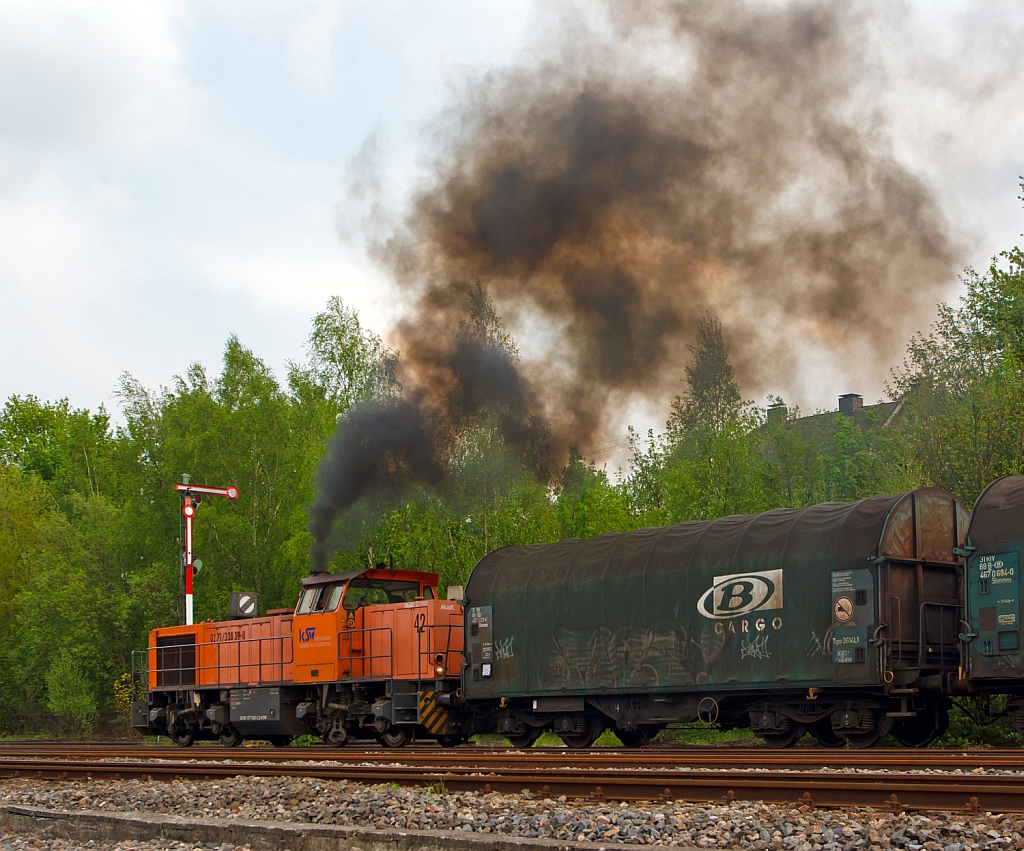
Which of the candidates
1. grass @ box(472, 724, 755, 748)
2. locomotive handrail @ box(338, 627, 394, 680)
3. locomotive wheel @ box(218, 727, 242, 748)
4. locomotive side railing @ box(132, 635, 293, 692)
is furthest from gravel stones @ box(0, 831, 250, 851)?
locomotive wheel @ box(218, 727, 242, 748)

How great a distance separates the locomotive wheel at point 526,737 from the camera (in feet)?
62.6

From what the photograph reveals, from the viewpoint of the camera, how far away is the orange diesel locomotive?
1952 cm

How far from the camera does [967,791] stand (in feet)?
27.1

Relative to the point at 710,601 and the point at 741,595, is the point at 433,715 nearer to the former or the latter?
the point at 710,601

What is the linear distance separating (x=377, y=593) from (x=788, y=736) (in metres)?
8.26

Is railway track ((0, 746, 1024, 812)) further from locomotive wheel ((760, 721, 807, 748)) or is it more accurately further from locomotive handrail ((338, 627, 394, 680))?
locomotive handrail ((338, 627, 394, 680))

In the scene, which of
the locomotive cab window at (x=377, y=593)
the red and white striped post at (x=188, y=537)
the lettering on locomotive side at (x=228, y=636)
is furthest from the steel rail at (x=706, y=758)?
the red and white striped post at (x=188, y=537)

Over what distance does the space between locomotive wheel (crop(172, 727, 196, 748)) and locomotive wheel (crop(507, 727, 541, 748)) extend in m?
8.21

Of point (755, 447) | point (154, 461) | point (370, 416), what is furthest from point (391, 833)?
point (154, 461)

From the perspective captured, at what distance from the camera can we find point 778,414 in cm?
3117

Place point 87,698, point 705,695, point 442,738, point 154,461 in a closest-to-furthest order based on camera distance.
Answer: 1. point 705,695
2. point 442,738
3. point 87,698
4. point 154,461

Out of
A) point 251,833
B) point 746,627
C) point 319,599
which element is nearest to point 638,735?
point 746,627

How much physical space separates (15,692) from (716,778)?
3697 centimetres

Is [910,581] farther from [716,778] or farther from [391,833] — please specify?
[391,833]
